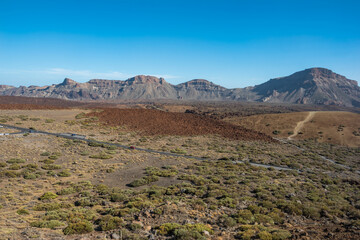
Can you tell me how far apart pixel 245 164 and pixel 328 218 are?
1516cm

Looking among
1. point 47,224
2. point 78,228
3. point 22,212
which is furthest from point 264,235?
point 22,212

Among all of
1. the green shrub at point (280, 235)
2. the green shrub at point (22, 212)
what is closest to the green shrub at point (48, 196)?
the green shrub at point (22, 212)

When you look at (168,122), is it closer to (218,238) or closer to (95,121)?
(95,121)

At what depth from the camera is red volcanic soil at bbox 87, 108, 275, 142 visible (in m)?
50.8

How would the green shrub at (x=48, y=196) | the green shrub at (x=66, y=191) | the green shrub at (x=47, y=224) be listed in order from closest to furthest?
the green shrub at (x=47, y=224) < the green shrub at (x=48, y=196) < the green shrub at (x=66, y=191)

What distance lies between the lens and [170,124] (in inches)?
2164

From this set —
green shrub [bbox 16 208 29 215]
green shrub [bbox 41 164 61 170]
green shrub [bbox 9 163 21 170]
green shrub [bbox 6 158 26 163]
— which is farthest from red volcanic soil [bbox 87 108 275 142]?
green shrub [bbox 16 208 29 215]

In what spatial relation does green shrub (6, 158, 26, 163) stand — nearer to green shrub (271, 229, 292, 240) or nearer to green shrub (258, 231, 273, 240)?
green shrub (258, 231, 273, 240)

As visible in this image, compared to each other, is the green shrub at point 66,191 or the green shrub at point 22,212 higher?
the green shrub at point 22,212

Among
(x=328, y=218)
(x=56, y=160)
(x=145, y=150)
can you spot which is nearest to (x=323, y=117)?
(x=145, y=150)

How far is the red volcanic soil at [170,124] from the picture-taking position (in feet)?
167

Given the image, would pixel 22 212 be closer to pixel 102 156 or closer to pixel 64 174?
pixel 64 174

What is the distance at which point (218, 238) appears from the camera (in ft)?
35.8

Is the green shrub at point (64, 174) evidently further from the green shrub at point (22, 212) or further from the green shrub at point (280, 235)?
the green shrub at point (280, 235)
